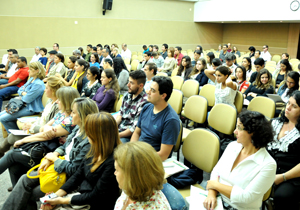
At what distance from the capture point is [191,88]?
461 centimetres

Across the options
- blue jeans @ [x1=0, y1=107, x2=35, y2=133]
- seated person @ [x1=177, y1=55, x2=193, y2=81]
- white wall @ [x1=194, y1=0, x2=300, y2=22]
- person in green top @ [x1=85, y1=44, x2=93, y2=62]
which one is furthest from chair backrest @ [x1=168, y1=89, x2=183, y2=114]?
white wall @ [x1=194, y1=0, x2=300, y2=22]

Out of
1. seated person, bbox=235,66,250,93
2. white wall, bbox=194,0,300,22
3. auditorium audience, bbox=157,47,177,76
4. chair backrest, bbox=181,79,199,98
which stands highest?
white wall, bbox=194,0,300,22

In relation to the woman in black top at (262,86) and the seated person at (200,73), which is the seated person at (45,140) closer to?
the woman in black top at (262,86)

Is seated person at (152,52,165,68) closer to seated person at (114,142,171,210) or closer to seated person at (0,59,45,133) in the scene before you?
seated person at (0,59,45,133)

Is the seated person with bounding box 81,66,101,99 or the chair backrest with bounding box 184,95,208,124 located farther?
the seated person with bounding box 81,66,101,99

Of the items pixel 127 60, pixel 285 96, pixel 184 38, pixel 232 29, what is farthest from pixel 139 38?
pixel 285 96

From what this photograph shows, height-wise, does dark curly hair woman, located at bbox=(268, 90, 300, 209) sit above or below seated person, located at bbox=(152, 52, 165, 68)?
below

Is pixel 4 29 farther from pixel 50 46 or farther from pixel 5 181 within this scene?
pixel 5 181

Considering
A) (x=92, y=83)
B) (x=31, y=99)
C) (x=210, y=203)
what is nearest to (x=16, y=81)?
(x=31, y=99)

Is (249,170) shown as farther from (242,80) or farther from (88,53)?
(88,53)

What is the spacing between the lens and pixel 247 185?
68.2 inches

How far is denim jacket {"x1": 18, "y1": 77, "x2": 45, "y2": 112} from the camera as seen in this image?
3873 mm

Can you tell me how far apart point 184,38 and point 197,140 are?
44.4ft

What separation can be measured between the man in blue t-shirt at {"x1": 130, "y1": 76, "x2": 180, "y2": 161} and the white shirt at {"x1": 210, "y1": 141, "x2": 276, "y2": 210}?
1.75 ft
